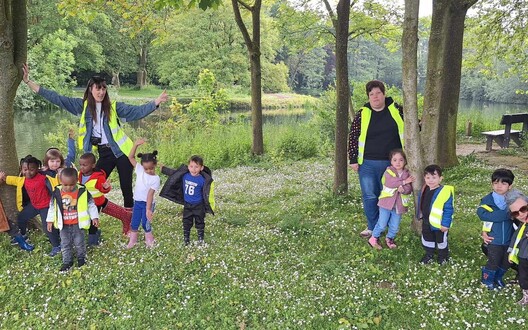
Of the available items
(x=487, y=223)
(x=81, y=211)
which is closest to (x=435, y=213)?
(x=487, y=223)

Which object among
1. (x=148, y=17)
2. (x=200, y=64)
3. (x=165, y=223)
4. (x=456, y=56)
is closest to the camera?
(x=165, y=223)

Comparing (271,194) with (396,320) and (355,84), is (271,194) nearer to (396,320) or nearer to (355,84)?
(396,320)

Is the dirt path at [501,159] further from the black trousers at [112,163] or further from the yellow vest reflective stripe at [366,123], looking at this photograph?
the black trousers at [112,163]

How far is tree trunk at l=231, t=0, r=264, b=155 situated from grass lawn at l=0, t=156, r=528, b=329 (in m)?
7.47

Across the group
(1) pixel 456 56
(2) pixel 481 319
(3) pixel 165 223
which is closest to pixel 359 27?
(1) pixel 456 56

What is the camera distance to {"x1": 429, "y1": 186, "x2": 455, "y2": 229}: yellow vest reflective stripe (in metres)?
4.82

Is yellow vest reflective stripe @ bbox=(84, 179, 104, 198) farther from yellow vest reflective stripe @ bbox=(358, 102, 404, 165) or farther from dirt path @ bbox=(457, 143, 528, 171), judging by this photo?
dirt path @ bbox=(457, 143, 528, 171)

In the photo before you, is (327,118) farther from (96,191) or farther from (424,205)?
(96,191)

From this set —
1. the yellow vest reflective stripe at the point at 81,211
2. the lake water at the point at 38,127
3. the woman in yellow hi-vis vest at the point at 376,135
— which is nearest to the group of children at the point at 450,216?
the woman in yellow hi-vis vest at the point at 376,135

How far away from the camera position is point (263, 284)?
4.71 metres

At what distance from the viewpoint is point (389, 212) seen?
18.1 feet

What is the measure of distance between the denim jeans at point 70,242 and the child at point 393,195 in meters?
4.05

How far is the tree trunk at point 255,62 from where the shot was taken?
1285 centimetres

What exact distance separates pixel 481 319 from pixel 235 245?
10.8ft
